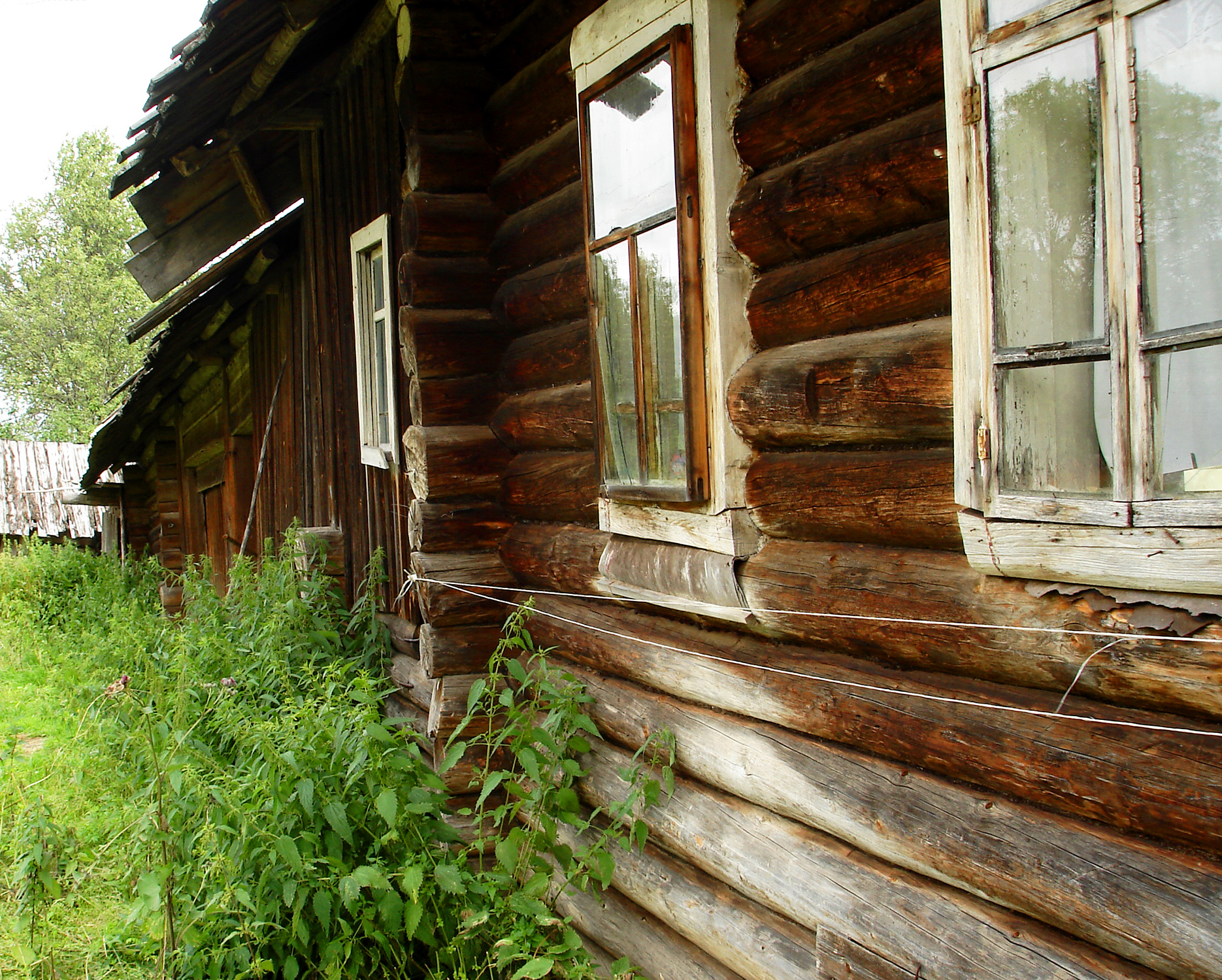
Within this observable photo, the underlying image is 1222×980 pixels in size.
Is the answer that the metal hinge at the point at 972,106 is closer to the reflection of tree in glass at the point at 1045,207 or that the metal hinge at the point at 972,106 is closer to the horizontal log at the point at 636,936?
the reflection of tree in glass at the point at 1045,207

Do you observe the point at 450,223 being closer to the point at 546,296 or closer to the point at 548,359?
the point at 546,296

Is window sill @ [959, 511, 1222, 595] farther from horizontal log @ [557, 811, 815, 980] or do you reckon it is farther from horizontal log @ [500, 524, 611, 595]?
horizontal log @ [500, 524, 611, 595]

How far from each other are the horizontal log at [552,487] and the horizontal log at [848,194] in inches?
42.6

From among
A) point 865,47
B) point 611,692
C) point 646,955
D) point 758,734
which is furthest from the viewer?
point 611,692

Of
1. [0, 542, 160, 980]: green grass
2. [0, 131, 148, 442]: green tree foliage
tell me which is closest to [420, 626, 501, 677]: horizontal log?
[0, 542, 160, 980]: green grass

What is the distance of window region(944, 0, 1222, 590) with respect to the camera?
5.25 feet

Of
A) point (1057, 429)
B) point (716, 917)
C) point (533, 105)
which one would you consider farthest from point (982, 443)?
point (533, 105)

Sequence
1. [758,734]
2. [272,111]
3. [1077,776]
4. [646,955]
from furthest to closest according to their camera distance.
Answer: [272,111], [646,955], [758,734], [1077,776]

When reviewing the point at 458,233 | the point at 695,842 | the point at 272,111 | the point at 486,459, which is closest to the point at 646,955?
the point at 695,842

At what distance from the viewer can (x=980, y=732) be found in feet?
6.56

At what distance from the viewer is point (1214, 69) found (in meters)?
1.57

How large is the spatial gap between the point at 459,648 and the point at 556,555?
0.85m

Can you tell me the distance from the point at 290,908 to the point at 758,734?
5.86 ft

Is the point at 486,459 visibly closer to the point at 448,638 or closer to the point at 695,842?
the point at 448,638
